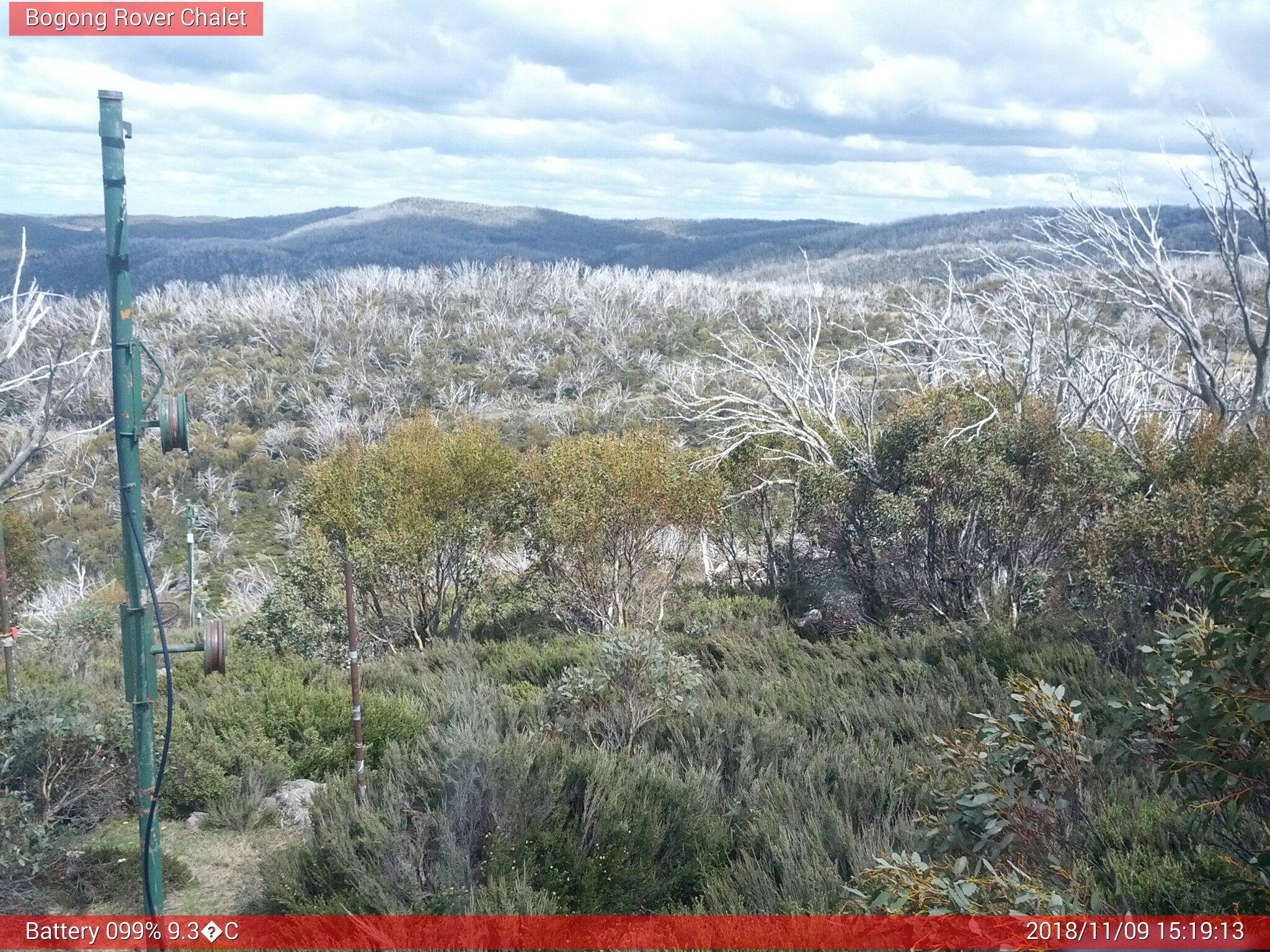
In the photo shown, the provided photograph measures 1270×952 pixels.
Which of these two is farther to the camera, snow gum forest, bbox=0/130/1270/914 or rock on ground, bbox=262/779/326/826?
rock on ground, bbox=262/779/326/826

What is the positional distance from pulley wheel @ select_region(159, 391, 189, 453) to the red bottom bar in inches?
80.6

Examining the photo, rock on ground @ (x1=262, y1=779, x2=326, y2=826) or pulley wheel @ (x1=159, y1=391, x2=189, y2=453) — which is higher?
pulley wheel @ (x1=159, y1=391, x2=189, y2=453)

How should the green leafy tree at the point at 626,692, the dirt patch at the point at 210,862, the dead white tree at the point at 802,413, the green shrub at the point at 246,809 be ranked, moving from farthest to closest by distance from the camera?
1. the dead white tree at the point at 802,413
2. the green leafy tree at the point at 626,692
3. the green shrub at the point at 246,809
4. the dirt patch at the point at 210,862

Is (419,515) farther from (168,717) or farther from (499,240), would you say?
(499,240)

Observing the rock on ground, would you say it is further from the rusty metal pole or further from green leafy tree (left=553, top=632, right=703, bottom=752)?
green leafy tree (left=553, top=632, right=703, bottom=752)

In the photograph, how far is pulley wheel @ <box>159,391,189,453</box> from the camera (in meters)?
3.84

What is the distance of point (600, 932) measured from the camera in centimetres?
440

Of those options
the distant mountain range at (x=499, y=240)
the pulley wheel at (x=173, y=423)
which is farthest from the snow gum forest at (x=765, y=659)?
the distant mountain range at (x=499, y=240)

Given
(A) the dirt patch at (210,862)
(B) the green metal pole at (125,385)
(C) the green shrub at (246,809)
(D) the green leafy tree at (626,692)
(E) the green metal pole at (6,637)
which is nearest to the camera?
(B) the green metal pole at (125,385)

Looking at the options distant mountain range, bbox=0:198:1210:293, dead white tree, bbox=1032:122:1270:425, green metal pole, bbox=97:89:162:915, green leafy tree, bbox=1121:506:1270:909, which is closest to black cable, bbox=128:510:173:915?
green metal pole, bbox=97:89:162:915

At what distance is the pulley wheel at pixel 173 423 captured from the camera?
151 inches

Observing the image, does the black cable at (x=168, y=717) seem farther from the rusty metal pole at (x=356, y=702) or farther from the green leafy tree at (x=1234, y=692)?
the green leafy tree at (x=1234, y=692)

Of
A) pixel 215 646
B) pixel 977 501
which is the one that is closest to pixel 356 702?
pixel 215 646

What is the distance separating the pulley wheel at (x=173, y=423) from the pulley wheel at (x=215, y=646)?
2.45 feet
